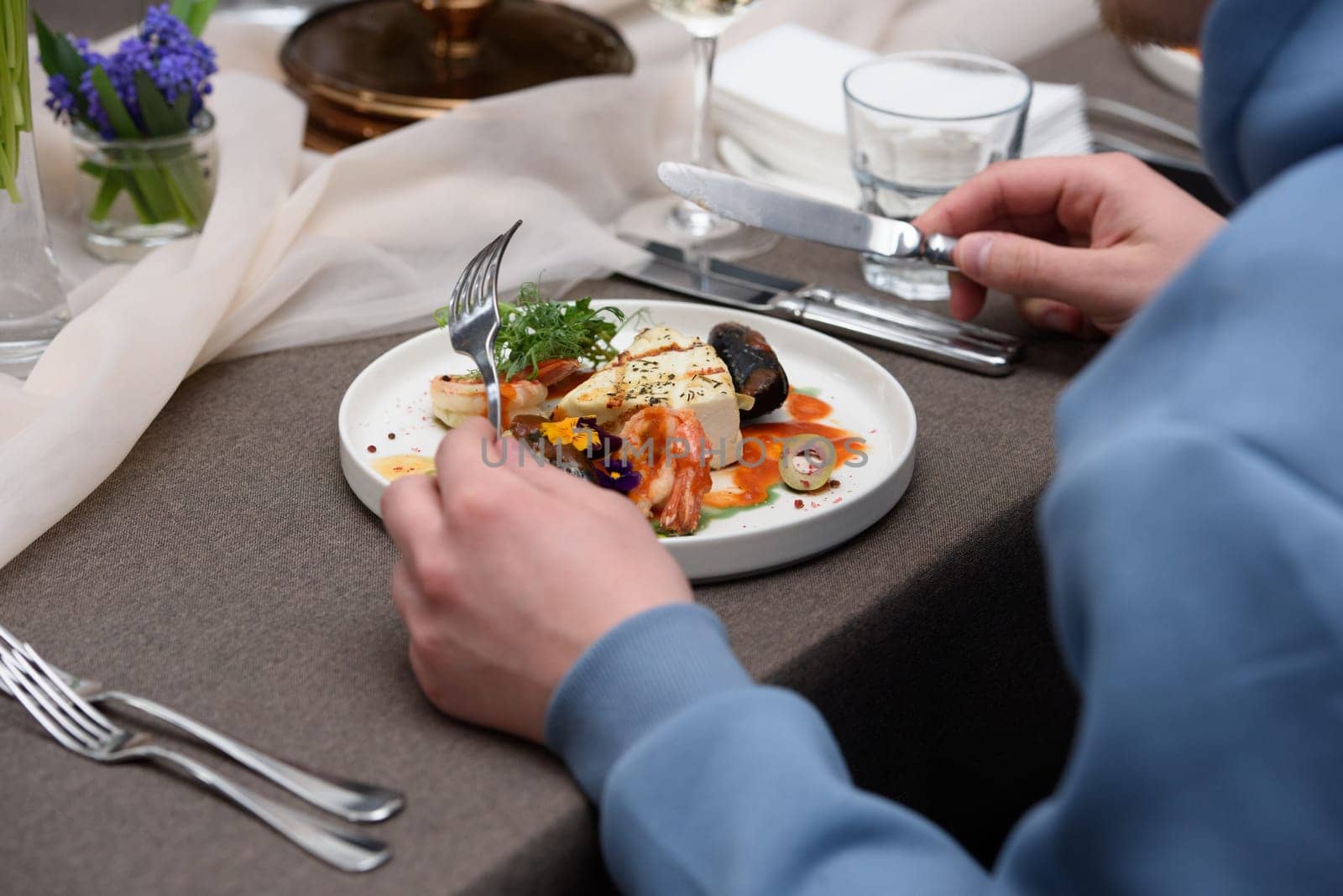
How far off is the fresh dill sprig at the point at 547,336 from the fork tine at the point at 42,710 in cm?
38

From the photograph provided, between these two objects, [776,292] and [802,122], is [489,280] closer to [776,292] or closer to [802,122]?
[776,292]

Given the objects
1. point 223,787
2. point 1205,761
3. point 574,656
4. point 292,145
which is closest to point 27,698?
point 223,787

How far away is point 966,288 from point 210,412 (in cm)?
65

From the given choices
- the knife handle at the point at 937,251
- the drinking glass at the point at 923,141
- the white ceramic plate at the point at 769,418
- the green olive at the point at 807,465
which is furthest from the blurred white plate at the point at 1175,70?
the green olive at the point at 807,465

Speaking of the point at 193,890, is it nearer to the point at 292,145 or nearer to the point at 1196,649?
the point at 1196,649

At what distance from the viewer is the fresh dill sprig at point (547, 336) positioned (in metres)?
0.97

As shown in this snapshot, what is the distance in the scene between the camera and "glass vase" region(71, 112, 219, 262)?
122cm

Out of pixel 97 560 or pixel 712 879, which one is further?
pixel 97 560

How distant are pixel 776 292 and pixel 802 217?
12 cm

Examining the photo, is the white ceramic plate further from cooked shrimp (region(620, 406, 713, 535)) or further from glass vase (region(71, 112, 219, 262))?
glass vase (region(71, 112, 219, 262))

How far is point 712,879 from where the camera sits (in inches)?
23.5

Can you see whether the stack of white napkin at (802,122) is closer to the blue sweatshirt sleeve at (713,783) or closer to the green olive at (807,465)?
the green olive at (807,465)

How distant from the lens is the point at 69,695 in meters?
0.72

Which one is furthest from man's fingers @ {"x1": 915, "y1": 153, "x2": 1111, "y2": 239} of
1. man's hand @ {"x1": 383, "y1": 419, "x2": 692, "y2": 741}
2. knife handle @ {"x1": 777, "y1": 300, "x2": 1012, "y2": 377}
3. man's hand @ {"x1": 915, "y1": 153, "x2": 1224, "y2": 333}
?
man's hand @ {"x1": 383, "y1": 419, "x2": 692, "y2": 741}
